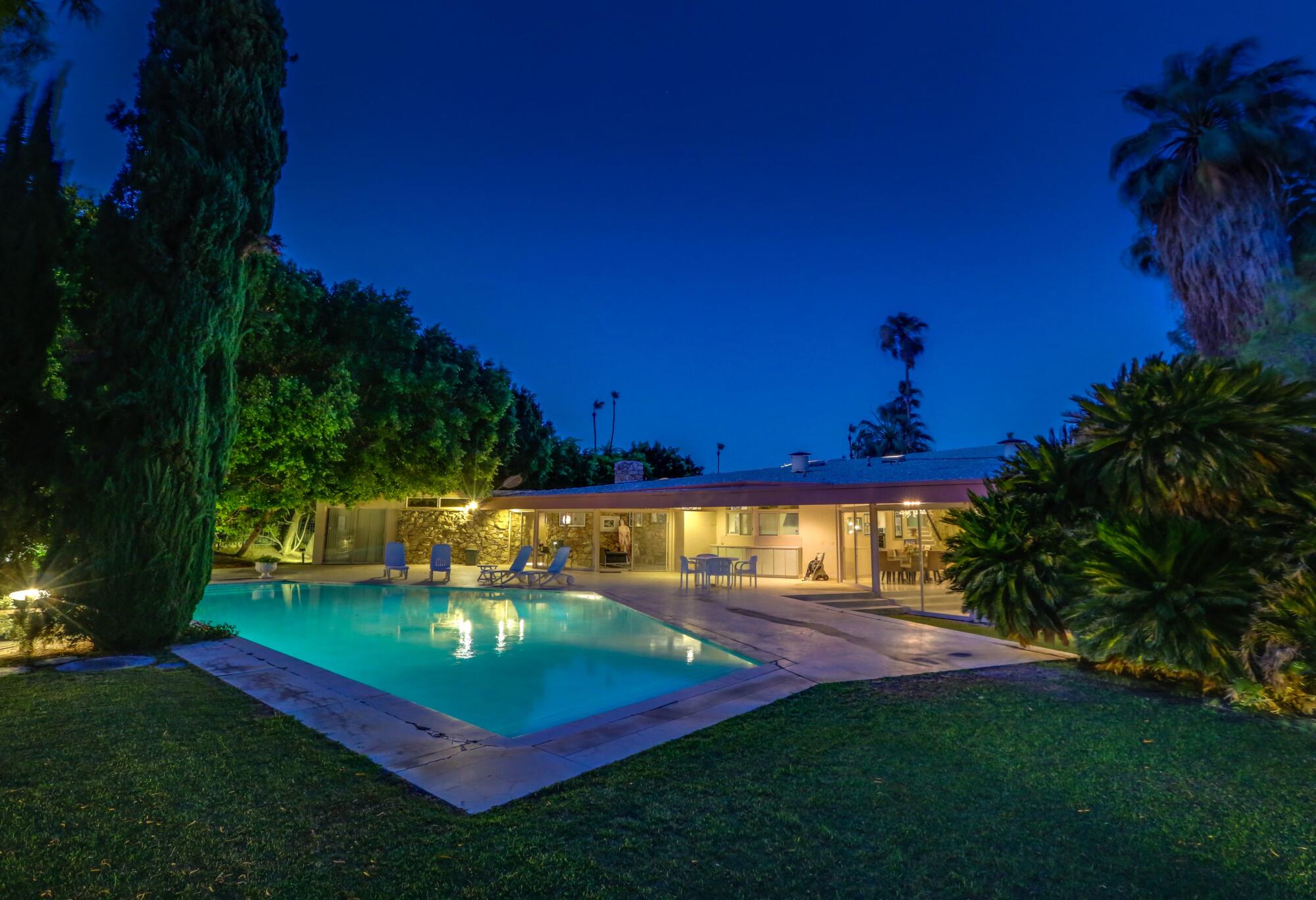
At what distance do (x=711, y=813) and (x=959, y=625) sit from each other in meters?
8.83

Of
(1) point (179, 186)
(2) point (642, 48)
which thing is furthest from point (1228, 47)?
(2) point (642, 48)

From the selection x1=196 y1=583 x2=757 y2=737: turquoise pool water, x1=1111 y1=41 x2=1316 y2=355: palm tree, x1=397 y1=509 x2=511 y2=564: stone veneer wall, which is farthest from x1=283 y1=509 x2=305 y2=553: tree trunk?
x1=1111 y1=41 x2=1316 y2=355: palm tree

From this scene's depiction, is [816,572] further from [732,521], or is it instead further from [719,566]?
[732,521]

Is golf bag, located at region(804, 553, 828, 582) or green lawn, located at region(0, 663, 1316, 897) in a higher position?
golf bag, located at region(804, 553, 828, 582)

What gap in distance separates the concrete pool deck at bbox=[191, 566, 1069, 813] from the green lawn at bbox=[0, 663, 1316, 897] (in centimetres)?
27

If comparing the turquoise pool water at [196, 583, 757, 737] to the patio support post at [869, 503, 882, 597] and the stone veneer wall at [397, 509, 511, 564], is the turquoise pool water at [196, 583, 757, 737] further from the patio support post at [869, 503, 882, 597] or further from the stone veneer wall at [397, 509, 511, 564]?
the stone veneer wall at [397, 509, 511, 564]

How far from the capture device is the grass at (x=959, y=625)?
8797 mm

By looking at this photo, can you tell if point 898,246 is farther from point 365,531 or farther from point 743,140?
point 365,531

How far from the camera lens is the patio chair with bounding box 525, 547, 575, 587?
1655cm

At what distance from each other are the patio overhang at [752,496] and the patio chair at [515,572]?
2.16m

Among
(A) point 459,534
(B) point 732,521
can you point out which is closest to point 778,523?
(B) point 732,521

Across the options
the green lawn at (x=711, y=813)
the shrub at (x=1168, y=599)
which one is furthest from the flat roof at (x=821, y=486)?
the green lawn at (x=711, y=813)

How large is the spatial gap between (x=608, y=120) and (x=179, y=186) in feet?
Result: 153

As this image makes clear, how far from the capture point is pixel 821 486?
1380cm
